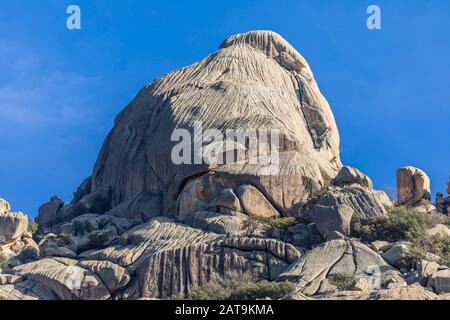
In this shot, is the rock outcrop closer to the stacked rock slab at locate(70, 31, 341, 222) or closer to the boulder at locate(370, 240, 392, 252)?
the stacked rock slab at locate(70, 31, 341, 222)

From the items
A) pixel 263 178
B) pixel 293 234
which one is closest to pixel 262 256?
pixel 293 234

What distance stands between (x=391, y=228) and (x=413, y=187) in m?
8.57

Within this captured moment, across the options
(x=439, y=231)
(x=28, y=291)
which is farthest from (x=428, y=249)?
(x=28, y=291)

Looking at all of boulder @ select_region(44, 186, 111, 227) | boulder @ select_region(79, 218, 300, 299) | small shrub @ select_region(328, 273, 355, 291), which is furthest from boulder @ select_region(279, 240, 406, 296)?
boulder @ select_region(44, 186, 111, 227)

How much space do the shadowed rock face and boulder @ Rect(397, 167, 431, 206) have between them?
395 centimetres

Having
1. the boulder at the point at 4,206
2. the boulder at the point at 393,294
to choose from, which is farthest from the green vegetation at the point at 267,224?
the boulder at the point at 4,206

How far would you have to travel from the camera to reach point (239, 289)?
5966 cm

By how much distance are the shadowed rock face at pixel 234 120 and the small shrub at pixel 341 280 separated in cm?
1088

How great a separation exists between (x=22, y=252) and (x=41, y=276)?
20.5 feet

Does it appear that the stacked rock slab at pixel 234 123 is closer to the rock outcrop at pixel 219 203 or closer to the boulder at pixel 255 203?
the rock outcrop at pixel 219 203

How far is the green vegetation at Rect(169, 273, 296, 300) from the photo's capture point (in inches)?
2287

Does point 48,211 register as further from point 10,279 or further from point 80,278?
point 80,278

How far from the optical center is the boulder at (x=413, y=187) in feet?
243
